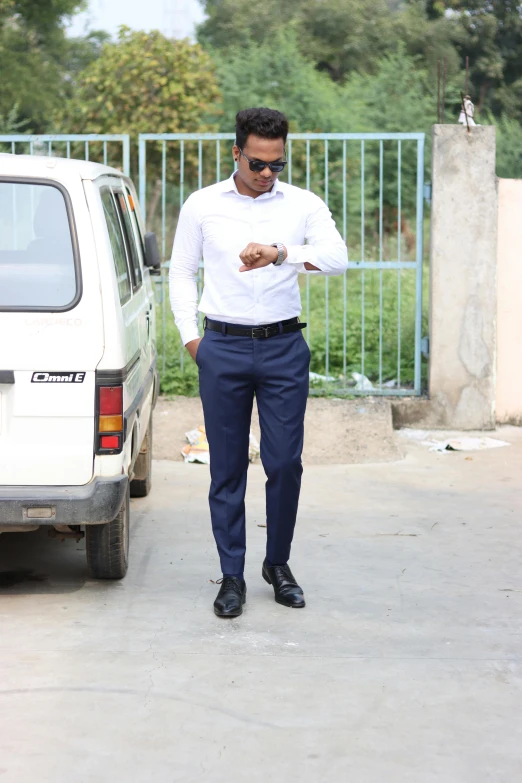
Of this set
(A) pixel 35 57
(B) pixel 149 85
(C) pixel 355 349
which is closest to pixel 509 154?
(B) pixel 149 85

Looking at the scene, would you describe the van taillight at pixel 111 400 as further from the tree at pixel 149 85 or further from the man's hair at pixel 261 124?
the tree at pixel 149 85

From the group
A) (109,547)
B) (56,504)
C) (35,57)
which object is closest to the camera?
(56,504)

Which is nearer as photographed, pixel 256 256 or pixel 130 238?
pixel 256 256

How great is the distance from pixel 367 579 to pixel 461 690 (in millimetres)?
1420

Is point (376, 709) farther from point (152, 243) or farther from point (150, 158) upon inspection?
point (150, 158)

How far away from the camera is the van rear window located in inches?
177

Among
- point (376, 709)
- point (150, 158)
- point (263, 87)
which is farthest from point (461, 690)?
point (263, 87)

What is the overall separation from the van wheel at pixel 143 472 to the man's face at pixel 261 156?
2.71 metres

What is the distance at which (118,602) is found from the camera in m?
4.87

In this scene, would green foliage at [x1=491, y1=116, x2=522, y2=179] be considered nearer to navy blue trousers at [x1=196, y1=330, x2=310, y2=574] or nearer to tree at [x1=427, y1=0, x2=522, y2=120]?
tree at [x1=427, y1=0, x2=522, y2=120]

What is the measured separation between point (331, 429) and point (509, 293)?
189 cm

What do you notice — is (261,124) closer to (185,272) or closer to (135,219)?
(185,272)

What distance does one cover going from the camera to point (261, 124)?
170 inches

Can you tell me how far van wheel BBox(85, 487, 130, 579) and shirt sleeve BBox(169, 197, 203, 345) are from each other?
0.86m
